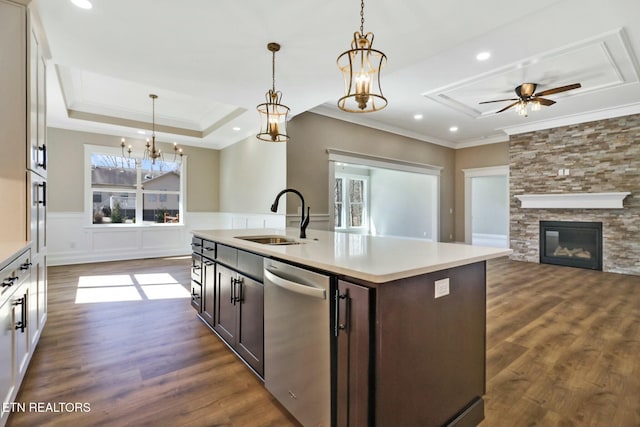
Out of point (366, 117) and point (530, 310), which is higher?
point (366, 117)

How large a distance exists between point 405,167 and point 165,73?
16.9 ft

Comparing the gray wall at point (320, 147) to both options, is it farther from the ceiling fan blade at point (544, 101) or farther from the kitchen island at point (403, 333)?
the kitchen island at point (403, 333)

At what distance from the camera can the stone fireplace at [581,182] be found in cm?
534

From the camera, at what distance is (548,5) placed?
8.04ft

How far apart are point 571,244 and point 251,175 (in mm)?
6426

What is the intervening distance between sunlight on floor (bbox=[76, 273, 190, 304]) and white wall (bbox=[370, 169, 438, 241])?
249 inches

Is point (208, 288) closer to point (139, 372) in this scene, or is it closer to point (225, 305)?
point (225, 305)

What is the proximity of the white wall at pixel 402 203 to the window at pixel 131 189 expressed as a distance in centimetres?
620

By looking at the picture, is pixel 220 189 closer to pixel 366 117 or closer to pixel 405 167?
pixel 366 117

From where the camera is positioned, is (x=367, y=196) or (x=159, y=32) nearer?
(x=159, y=32)

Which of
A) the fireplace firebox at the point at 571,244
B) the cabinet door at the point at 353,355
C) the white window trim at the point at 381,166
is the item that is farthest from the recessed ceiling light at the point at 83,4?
the fireplace firebox at the point at 571,244

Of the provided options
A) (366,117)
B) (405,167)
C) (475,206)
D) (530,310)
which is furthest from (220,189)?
(475,206)

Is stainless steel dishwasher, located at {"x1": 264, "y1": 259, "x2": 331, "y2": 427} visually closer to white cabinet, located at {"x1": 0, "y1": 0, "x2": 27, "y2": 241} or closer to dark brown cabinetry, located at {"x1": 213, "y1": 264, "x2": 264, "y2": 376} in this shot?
dark brown cabinetry, located at {"x1": 213, "y1": 264, "x2": 264, "y2": 376}

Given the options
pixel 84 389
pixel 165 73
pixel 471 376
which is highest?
pixel 165 73
